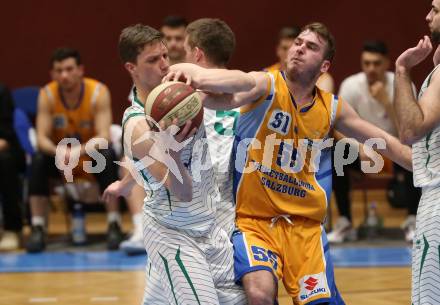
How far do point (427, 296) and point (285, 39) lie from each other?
5309 millimetres

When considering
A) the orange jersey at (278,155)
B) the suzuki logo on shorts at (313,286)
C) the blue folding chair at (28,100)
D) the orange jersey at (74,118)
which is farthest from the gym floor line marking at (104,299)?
the blue folding chair at (28,100)

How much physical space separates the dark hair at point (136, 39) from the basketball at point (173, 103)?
699mm

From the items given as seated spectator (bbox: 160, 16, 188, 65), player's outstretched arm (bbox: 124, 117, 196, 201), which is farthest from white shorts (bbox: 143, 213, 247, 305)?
seated spectator (bbox: 160, 16, 188, 65)

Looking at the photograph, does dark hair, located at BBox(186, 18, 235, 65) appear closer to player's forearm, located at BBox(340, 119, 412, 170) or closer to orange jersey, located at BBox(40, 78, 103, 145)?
player's forearm, located at BBox(340, 119, 412, 170)

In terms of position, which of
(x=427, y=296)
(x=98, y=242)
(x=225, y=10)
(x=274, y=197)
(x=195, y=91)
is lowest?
(x=98, y=242)

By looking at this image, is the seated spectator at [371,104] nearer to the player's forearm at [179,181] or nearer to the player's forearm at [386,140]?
the player's forearm at [386,140]

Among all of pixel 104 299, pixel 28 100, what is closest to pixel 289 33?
pixel 28 100

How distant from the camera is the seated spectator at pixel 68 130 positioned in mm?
8977

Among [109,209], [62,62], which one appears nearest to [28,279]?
[109,209]

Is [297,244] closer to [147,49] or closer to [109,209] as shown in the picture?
[147,49]

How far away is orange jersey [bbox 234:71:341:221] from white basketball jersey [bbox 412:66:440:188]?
729 mm

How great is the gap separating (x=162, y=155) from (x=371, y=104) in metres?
5.56

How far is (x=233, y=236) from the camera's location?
16.6 ft

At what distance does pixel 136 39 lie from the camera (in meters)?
4.72
